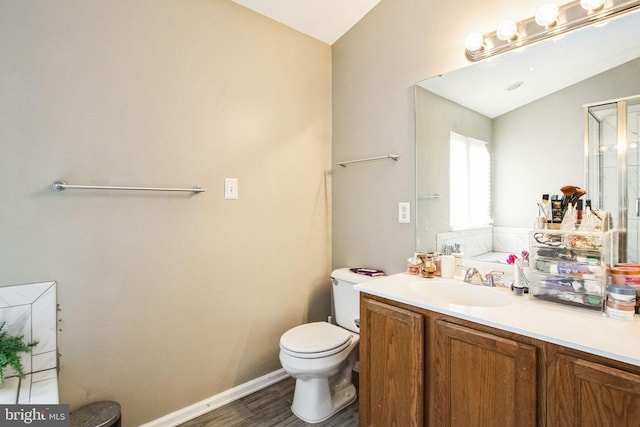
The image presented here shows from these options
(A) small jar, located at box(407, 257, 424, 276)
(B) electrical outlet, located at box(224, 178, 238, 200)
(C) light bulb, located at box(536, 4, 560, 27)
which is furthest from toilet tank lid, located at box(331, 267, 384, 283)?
(C) light bulb, located at box(536, 4, 560, 27)

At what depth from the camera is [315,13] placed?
2090 millimetres

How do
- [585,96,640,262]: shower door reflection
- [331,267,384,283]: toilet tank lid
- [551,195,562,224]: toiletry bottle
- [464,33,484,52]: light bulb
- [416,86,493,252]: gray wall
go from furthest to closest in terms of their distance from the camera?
[331,267,384,283]: toilet tank lid → [416,86,493,252]: gray wall → [464,33,484,52]: light bulb → [551,195,562,224]: toiletry bottle → [585,96,640,262]: shower door reflection

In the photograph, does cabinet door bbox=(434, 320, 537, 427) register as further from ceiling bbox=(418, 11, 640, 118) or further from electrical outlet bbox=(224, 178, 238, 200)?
electrical outlet bbox=(224, 178, 238, 200)

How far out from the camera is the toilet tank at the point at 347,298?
2.04m

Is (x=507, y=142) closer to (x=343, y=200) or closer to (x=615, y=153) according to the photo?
(x=615, y=153)

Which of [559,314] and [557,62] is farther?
[557,62]

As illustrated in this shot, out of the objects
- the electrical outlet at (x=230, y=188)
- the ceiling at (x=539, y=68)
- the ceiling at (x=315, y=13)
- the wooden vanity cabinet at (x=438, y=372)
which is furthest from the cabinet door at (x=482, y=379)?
the ceiling at (x=315, y=13)

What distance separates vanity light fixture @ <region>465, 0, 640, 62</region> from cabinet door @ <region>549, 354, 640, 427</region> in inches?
52.3

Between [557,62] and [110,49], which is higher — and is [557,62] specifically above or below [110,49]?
below

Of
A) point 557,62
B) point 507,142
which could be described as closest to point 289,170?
point 507,142

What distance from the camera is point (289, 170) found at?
220 cm

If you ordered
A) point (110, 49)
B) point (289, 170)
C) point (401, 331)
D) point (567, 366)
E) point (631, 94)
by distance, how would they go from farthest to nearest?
point (289, 170), point (110, 49), point (401, 331), point (631, 94), point (567, 366)

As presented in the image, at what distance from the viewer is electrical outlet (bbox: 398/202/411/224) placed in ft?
6.32

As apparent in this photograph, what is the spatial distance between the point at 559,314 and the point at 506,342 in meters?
0.26
